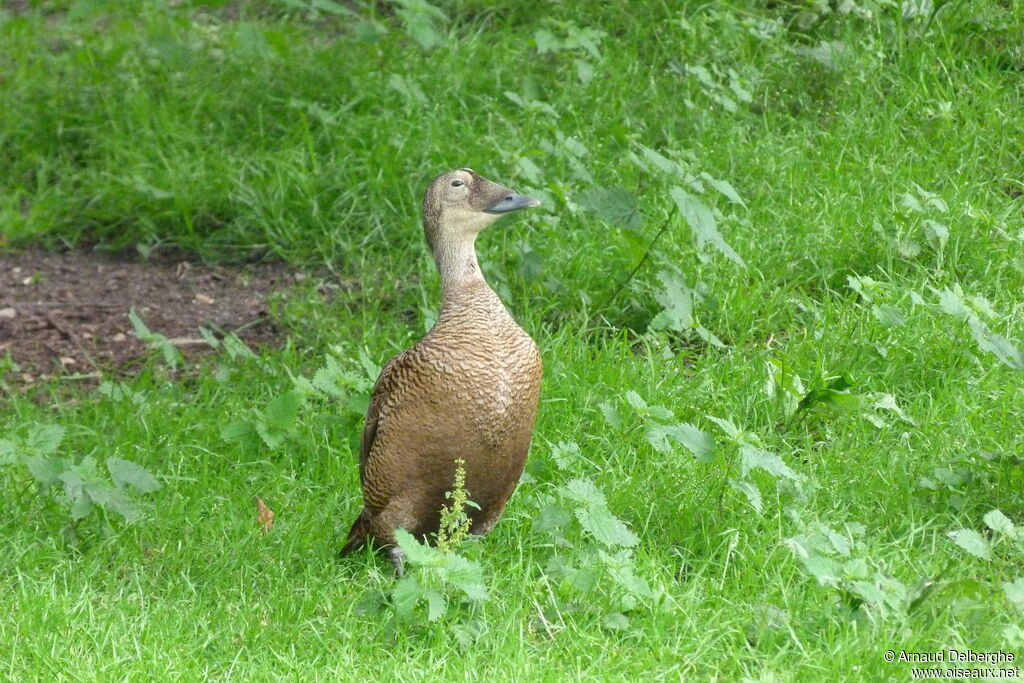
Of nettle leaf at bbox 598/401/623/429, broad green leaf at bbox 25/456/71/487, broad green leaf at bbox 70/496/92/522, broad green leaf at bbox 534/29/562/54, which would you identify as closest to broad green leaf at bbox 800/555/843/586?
nettle leaf at bbox 598/401/623/429

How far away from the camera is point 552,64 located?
7.58 m

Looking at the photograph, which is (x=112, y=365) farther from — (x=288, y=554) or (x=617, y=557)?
(x=617, y=557)

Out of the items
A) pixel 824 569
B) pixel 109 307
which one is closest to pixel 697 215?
pixel 824 569

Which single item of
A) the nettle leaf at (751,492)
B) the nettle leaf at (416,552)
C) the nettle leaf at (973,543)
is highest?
the nettle leaf at (973,543)

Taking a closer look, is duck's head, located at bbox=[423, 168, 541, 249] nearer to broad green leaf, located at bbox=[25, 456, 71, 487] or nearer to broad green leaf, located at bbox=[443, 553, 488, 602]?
broad green leaf, located at bbox=[443, 553, 488, 602]

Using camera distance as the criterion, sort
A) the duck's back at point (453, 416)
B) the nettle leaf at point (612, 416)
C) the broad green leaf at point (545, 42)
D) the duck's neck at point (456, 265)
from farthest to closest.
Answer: the broad green leaf at point (545, 42)
the nettle leaf at point (612, 416)
the duck's neck at point (456, 265)
the duck's back at point (453, 416)

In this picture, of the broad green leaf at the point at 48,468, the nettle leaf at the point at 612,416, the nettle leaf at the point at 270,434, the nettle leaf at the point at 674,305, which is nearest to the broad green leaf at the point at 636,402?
the nettle leaf at the point at 612,416

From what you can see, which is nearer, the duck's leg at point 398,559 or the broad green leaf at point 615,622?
the broad green leaf at point 615,622

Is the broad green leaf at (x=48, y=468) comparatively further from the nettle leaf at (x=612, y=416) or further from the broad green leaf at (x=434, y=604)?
the nettle leaf at (x=612, y=416)

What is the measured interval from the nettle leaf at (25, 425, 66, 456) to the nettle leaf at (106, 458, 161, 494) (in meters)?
0.21

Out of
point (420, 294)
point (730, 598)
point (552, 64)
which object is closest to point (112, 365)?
point (420, 294)

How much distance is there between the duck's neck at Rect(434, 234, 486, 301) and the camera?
14.2ft

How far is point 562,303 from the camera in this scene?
236 inches

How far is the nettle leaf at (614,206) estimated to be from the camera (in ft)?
17.6
